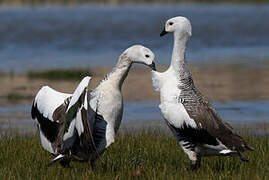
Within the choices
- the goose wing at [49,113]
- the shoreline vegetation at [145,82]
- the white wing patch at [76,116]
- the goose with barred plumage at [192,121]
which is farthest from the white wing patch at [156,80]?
the shoreline vegetation at [145,82]

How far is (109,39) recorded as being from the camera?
29984 millimetres

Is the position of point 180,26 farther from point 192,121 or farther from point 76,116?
point 76,116

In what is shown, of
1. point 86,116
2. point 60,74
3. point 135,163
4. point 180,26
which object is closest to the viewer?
point 86,116

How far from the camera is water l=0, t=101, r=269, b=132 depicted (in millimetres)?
12289

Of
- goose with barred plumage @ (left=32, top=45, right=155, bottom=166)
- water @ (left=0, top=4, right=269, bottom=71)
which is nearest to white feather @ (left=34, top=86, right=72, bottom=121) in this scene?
goose with barred plumage @ (left=32, top=45, right=155, bottom=166)

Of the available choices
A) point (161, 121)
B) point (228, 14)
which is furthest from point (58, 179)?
point (228, 14)

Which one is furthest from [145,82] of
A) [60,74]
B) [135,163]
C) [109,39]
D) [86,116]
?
[109,39]

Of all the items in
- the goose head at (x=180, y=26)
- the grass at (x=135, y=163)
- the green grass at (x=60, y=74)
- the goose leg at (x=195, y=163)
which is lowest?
the green grass at (x=60, y=74)

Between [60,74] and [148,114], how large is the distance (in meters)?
6.06

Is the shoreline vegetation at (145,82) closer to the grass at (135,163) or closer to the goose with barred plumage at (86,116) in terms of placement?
the grass at (135,163)

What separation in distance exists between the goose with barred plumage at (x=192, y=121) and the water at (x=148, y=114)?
455 cm

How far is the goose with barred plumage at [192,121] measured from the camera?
720 centimetres

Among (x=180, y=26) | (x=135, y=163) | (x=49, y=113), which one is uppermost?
(x=180, y=26)

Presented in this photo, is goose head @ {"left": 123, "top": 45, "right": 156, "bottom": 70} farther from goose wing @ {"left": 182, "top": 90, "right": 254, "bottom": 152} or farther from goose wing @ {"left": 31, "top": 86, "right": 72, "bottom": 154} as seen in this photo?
goose wing @ {"left": 31, "top": 86, "right": 72, "bottom": 154}
